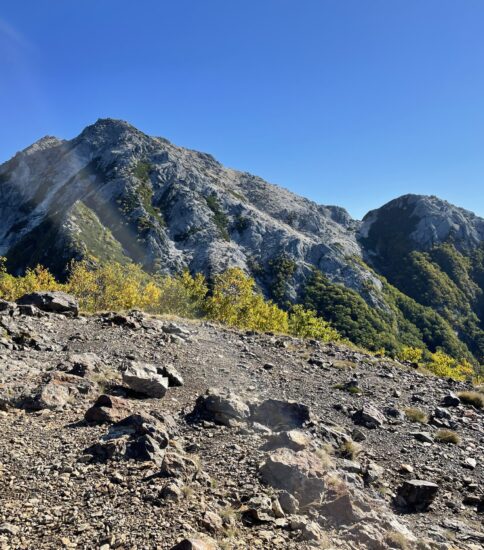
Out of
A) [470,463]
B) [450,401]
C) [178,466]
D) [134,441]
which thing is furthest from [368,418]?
[134,441]

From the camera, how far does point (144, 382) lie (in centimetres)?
1655

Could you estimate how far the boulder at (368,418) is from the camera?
55.2 ft

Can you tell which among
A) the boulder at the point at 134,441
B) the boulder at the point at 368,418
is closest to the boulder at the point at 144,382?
the boulder at the point at 134,441

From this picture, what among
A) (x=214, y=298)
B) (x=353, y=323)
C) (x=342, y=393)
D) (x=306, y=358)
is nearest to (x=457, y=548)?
(x=342, y=393)

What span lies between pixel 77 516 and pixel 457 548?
885 centimetres

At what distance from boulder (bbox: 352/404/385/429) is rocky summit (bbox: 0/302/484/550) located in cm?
8

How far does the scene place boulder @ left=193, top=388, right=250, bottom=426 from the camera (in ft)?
46.7

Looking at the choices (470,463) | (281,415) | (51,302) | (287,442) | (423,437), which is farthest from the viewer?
(51,302)

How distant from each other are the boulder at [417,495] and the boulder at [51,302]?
26055 millimetres

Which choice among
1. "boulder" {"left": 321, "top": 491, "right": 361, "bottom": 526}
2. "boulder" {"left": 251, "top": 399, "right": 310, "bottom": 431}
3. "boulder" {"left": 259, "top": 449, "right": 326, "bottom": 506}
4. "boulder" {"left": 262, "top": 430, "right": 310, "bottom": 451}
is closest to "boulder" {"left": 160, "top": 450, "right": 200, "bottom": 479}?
"boulder" {"left": 259, "top": 449, "right": 326, "bottom": 506}

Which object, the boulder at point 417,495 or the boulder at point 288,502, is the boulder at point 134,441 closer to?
the boulder at point 288,502

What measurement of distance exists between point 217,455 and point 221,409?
286 centimetres

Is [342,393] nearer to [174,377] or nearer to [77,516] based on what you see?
[174,377]

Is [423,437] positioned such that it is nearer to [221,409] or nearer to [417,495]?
[417,495]
